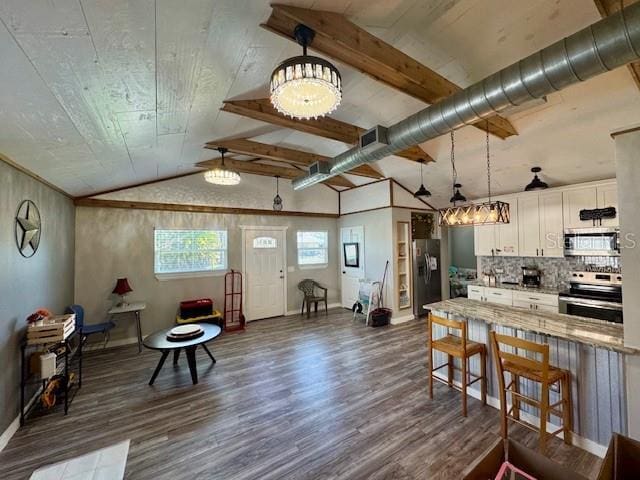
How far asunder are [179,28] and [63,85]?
0.79 m

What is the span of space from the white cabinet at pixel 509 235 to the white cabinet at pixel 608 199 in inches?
42.6

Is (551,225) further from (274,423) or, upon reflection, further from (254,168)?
(254,168)


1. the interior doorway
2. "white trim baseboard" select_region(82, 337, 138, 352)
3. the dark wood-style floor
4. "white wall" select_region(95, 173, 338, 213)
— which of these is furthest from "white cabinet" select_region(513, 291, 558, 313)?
"white trim baseboard" select_region(82, 337, 138, 352)

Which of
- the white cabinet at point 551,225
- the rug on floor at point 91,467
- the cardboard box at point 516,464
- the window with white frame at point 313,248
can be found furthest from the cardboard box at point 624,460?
the window with white frame at point 313,248

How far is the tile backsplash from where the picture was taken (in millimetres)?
4199

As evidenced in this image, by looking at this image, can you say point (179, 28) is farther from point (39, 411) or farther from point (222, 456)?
point (39, 411)

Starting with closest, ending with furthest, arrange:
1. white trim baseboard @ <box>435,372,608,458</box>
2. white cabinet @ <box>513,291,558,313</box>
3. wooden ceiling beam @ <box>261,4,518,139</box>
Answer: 1. wooden ceiling beam @ <box>261,4,518,139</box>
2. white trim baseboard @ <box>435,372,608,458</box>
3. white cabinet @ <box>513,291,558,313</box>

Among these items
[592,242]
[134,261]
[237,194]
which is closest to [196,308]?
[134,261]

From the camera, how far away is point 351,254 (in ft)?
21.9

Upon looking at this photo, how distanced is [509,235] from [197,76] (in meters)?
5.43

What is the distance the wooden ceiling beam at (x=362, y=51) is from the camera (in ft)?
5.16

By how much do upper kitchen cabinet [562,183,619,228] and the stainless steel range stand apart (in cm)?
76

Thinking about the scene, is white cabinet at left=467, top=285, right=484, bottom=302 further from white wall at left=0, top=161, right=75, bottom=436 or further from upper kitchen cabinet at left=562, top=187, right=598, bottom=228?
white wall at left=0, top=161, right=75, bottom=436

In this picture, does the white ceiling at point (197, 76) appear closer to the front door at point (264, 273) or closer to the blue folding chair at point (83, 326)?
the blue folding chair at point (83, 326)
